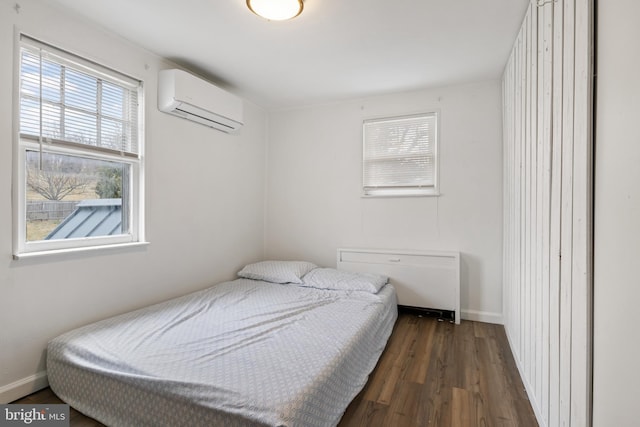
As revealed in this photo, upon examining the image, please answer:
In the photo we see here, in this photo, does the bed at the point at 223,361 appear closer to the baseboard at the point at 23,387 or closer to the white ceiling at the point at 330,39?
the baseboard at the point at 23,387

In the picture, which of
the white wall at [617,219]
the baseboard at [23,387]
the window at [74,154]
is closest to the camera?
the white wall at [617,219]

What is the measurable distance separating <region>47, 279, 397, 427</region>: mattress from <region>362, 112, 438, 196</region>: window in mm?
1496

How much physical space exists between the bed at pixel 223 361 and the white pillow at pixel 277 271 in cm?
54

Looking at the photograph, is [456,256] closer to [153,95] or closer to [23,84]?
[153,95]

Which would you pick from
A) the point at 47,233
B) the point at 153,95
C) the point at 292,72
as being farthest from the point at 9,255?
the point at 292,72

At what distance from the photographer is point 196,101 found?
105 inches

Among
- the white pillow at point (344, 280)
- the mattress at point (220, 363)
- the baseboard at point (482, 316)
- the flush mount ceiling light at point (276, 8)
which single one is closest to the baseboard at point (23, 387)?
the mattress at point (220, 363)

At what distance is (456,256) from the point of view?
9.95 feet

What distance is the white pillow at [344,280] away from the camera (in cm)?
286

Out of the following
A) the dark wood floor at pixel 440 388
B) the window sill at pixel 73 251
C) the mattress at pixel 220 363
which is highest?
the window sill at pixel 73 251

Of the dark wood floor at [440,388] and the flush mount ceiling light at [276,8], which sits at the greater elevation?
the flush mount ceiling light at [276,8]

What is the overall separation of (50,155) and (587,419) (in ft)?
9.97

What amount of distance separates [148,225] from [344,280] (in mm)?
1800

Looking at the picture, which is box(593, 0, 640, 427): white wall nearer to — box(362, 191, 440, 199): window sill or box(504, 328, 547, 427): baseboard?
box(504, 328, 547, 427): baseboard
